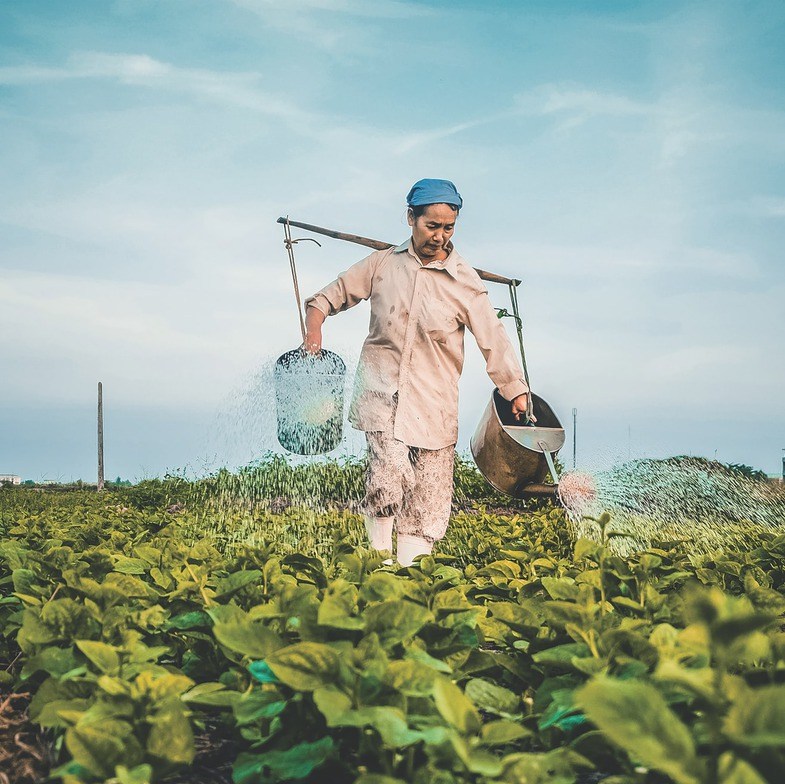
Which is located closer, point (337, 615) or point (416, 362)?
point (337, 615)

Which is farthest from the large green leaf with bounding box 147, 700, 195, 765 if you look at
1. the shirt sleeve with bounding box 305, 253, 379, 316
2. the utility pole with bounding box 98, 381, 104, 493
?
the utility pole with bounding box 98, 381, 104, 493

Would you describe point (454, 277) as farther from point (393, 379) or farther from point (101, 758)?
point (101, 758)

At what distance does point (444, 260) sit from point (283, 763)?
166 inches

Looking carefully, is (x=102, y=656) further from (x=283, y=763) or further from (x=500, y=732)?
(x=500, y=732)

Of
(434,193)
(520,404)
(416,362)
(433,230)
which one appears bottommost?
(520,404)

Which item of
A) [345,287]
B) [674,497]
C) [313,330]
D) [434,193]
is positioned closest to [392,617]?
[434,193]

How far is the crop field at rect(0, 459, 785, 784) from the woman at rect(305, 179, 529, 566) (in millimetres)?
2478

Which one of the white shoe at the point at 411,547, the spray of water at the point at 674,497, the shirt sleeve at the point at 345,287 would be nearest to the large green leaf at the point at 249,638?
the white shoe at the point at 411,547

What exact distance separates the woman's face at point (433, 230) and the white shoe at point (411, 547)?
5.64 ft

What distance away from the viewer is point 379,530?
196 inches

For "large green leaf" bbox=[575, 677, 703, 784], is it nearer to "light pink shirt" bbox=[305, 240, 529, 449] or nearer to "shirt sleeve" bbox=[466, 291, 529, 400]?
"light pink shirt" bbox=[305, 240, 529, 449]

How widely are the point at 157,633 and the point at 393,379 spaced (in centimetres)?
317

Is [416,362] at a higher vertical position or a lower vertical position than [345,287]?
lower

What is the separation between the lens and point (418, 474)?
5062mm
